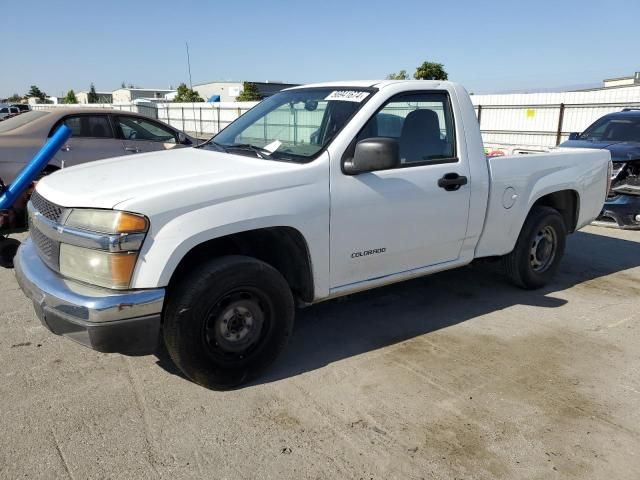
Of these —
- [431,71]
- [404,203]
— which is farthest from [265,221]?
[431,71]

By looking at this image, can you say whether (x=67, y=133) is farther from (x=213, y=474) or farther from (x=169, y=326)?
(x=213, y=474)

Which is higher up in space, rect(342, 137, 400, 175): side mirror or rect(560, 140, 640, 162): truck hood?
rect(342, 137, 400, 175): side mirror

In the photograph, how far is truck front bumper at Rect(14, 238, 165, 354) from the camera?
280 centimetres

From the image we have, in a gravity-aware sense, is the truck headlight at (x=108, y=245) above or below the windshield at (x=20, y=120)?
below

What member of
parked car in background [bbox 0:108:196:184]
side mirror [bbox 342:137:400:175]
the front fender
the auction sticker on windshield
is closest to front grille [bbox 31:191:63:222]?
the front fender

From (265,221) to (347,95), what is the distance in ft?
4.38

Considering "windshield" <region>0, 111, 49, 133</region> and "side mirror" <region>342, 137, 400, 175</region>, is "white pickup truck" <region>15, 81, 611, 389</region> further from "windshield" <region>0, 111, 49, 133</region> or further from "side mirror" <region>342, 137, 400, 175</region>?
"windshield" <region>0, 111, 49, 133</region>

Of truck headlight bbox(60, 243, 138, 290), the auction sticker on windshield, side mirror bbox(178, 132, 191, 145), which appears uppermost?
the auction sticker on windshield

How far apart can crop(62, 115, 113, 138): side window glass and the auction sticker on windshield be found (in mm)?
5044

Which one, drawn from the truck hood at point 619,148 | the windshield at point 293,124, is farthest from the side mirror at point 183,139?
the truck hood at point 619,148

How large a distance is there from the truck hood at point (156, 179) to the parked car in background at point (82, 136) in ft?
10.9

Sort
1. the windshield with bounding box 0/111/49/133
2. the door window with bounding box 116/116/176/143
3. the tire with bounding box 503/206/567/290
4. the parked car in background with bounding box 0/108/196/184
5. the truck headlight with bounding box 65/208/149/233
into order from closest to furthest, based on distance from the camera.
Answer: the truck headlight with bounding box 65/208/149/233 → the tire with bounding box 503/206/567/290 → the parked car in background with bounding box 0/108/196/184 → the windshield with bounding box 0/111/49/133 → the door window with bounding box 116/116/176/143

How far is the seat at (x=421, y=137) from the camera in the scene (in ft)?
13.3

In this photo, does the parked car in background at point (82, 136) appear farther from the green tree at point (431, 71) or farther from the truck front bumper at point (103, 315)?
the green tree at point (431, 71)
